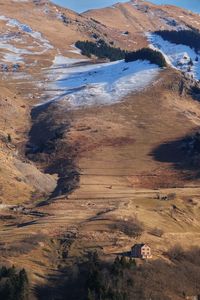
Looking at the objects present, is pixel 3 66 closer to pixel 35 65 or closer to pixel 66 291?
pixel 35 65

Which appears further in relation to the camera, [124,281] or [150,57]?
[150,57]

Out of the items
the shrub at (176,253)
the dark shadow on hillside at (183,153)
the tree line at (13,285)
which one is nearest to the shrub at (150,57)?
the dark shadow on hillside at (183,153)

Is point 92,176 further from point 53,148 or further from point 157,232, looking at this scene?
point 157,232

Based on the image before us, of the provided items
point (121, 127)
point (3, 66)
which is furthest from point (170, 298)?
Answer: point (3, 66)

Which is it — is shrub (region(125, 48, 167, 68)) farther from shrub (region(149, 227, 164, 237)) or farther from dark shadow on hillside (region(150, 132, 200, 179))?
shrub (region(149, 227, 164, 237))

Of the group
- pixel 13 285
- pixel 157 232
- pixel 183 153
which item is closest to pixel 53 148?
pixel 183 153

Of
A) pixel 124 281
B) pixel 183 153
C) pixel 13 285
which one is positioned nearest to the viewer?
pixel 13 285
